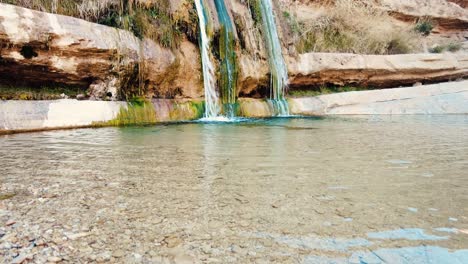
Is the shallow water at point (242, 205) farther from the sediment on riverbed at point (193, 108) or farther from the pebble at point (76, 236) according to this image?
the sediment on riverbed at point (193, 108)

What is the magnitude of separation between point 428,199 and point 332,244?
70 centimetres

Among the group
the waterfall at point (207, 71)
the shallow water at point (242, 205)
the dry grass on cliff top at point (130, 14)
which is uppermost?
the dry grass on cliff top at point (130, 14)

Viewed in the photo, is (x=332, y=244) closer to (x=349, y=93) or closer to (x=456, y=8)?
(x=349, y=93)

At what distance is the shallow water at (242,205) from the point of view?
1114mm

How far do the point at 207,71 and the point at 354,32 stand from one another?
619 centimetres

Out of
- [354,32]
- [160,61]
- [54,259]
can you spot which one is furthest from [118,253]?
[354,32]

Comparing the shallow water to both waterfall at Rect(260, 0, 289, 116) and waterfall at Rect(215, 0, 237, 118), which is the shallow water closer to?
waterfall at Rect(215, 0, 237, 118)

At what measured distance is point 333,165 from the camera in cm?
233

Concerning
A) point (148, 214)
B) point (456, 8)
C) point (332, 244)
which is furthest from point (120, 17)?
point (456, 8)

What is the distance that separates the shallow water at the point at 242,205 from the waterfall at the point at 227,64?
183 inches

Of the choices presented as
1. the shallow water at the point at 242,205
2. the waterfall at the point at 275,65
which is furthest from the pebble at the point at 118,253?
the waterfall at the point at 275,65

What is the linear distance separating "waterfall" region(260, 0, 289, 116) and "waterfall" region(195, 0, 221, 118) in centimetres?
170

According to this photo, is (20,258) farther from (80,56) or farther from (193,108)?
(193,108)

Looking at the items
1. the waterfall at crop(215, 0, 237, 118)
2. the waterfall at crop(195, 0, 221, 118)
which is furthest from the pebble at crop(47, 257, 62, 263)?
the waterfall at crop(215, 0, 237, 118)
